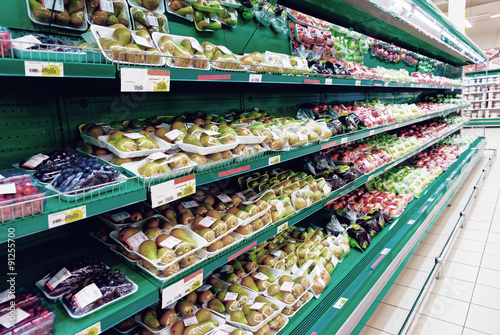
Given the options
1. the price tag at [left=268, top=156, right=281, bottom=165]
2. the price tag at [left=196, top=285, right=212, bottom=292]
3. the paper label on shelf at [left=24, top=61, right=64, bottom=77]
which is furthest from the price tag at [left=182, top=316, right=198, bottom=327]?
the paper label on shelf at [left=24, top=61, right=64, bottom=77]

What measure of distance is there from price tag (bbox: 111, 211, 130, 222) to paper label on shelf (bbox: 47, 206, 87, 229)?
52cm

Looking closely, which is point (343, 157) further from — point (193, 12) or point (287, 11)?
point (193, 12)

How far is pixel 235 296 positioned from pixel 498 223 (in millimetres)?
4010

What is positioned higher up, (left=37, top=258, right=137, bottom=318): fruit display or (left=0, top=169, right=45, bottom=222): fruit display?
(left=0, top=169, right=45, bottom=222): fruit display

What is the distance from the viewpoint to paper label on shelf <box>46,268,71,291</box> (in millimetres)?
1129

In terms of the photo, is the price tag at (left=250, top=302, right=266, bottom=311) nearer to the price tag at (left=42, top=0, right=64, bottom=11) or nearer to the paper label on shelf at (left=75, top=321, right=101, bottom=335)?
the paper label on shelf at (left=75, top=321, right=101, bottom=335)

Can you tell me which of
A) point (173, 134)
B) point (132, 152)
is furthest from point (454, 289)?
point (132, 152)

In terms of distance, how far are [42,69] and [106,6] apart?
0.71 meters

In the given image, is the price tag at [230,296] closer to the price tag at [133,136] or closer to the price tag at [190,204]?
the price tag at [190,204]

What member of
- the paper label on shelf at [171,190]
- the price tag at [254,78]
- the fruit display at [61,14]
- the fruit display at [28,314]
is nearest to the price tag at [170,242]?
the paper label on shelf at [171,190]

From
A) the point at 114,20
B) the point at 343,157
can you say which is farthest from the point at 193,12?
the point at 343,157

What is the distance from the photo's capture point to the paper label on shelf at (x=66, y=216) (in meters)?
0.88

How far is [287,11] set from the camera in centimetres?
250

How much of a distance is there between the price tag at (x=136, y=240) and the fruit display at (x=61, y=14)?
93cm
